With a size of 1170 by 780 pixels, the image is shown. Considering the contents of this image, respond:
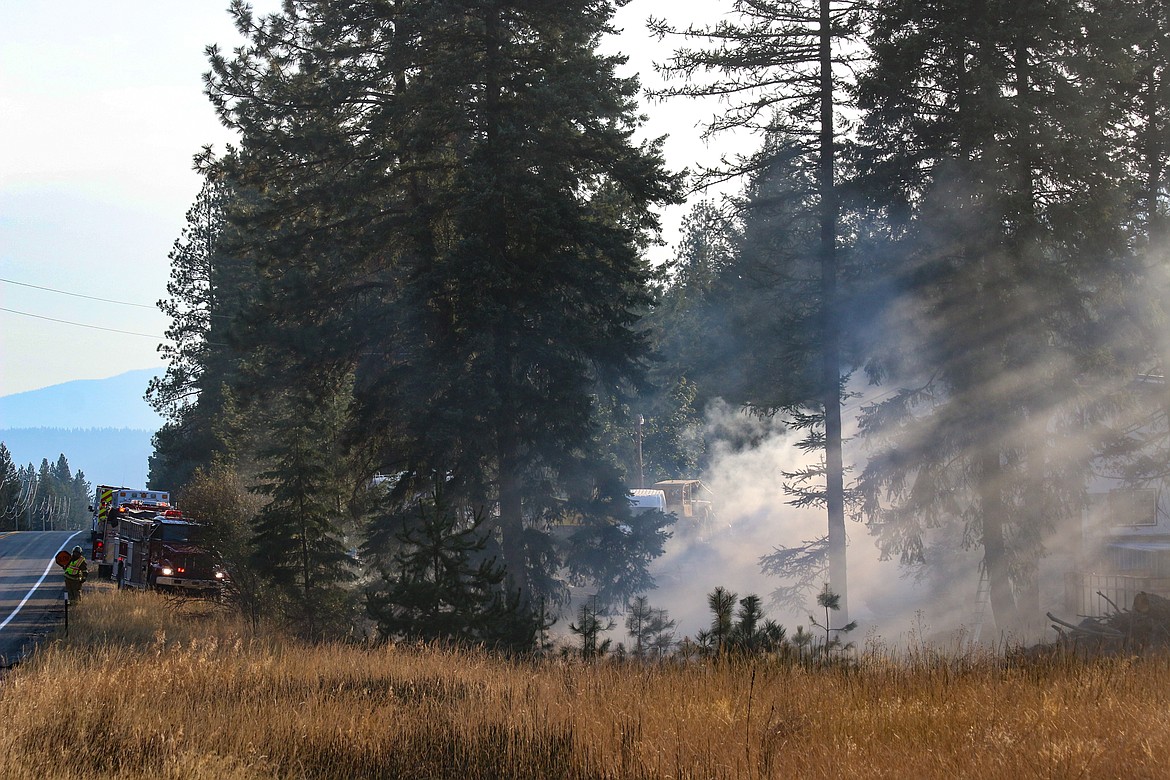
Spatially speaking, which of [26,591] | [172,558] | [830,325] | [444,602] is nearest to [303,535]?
[444,602]

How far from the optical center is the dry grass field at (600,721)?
662cm

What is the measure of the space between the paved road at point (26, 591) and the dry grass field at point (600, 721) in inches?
330

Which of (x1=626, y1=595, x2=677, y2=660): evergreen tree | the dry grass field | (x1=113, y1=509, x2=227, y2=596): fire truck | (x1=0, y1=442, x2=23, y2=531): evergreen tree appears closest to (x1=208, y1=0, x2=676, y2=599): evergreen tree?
(x1=626, y1=595, x2=677, y2=660): evergreen tree

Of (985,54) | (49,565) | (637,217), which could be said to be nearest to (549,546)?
(637,217)

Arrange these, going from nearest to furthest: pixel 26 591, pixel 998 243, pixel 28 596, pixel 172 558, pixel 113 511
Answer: pixel 998 243, pixel 172 558, pixel 28 596, pixel 26 591, pixel 113 511

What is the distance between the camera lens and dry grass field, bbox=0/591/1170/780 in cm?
662

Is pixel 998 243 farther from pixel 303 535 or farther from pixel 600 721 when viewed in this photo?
pixel 600 721

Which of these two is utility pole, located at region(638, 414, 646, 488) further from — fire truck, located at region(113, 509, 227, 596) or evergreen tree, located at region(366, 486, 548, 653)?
evergreen tree, located at region(366, 486, 548, 653)

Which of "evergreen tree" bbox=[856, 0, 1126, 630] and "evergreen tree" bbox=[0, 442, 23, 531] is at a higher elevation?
"evergreen tree" bbox=[856, 0, 1126, 630]

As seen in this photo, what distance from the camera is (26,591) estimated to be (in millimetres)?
33281

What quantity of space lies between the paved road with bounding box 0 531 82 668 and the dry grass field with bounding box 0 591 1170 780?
837cm

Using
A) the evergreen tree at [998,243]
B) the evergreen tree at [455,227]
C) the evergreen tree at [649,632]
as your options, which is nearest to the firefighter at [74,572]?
the evergreen tree at [455,227]

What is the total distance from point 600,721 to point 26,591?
104ft

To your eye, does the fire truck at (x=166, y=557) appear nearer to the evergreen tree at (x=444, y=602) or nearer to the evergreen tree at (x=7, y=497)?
the evergreen tree at (x=444, y=602)
